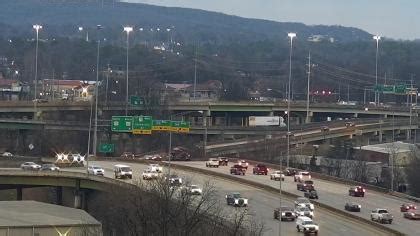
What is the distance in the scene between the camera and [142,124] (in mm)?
73875

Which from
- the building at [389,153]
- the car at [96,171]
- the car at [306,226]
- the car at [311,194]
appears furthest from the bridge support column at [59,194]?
the building at [389,153]

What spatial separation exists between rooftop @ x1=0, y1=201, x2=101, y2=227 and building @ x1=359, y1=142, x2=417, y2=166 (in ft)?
137

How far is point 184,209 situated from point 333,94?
486 ft

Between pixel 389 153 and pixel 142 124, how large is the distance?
25.9 metres

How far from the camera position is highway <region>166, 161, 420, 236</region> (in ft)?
154

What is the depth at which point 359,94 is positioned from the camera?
190 meters

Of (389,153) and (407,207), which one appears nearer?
(407,207)

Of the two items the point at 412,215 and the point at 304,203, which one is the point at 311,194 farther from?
the point at 412,215

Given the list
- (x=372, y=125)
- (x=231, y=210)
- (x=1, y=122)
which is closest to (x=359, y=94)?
(x=372, y=125)

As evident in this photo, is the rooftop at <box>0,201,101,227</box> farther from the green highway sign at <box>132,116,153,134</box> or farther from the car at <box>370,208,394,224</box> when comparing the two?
the green highway sign at <box>132,116,153,134</box>

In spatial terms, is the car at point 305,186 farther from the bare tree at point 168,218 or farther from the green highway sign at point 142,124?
the green highway sign at point 142,124

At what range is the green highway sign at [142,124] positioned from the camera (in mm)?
73069

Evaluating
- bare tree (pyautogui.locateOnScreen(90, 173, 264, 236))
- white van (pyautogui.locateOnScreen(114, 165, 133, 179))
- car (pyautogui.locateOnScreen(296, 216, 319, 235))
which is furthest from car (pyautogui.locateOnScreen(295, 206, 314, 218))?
white van (pyautogui.locateOnScreen(114, 165, 133, 179))

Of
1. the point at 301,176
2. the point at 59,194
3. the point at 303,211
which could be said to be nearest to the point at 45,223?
the point at 303,211
